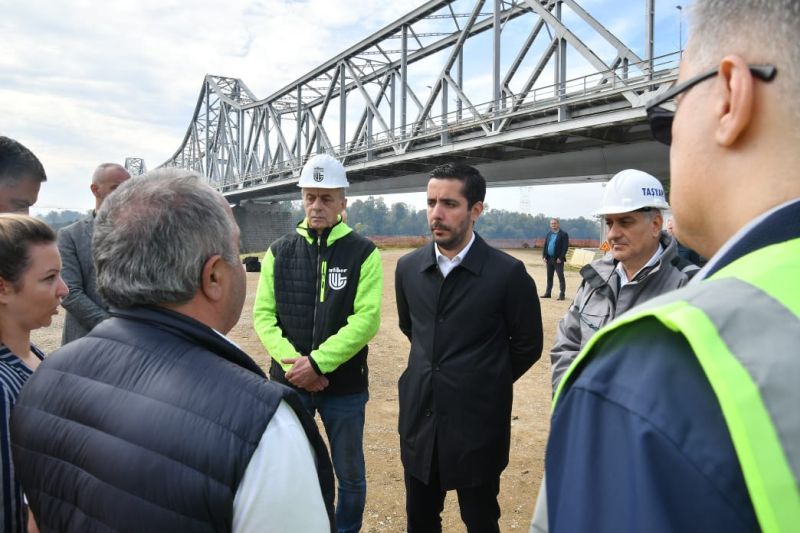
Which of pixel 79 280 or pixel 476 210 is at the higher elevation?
pixel 476 210

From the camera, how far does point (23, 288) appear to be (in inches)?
72.5

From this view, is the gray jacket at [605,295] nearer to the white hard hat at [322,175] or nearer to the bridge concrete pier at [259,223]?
the white hard hat at [322,175]

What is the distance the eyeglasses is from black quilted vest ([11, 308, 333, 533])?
919 mm

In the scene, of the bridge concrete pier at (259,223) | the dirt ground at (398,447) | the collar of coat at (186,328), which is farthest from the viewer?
the bridge concrete pier at (259,223)

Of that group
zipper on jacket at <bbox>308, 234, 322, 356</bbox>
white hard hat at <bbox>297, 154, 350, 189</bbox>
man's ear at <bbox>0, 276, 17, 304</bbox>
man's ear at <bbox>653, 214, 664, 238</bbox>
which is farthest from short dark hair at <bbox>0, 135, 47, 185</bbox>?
man's ear at <bbox>653, 214, 664, 238</bbox>

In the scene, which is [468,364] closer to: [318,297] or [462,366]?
[462,366]

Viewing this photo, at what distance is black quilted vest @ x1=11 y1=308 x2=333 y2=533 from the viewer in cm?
101

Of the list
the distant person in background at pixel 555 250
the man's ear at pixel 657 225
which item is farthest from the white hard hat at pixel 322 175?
the distant person in background at pixel 555 250

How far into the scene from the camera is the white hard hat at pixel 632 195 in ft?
8.79

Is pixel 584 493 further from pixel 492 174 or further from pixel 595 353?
pixel 492 174

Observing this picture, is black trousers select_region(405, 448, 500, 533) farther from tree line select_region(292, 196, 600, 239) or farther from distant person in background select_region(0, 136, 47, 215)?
tree line select_region(292, 196, 600, 239)

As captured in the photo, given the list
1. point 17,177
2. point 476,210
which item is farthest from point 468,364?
point 17,177

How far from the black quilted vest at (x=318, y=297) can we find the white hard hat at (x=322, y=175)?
28cm

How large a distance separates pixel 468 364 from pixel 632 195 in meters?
1.25
